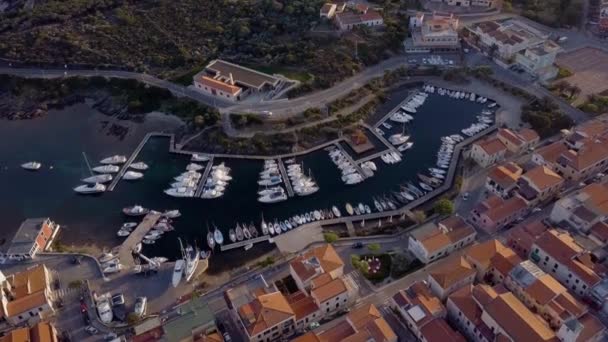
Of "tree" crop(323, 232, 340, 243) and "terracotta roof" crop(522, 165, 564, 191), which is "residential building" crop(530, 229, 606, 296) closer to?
"terracotta roof" crop(522, 165, 564, 191)

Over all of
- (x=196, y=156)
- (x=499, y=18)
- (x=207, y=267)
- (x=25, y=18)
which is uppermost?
(x=25, y=18)

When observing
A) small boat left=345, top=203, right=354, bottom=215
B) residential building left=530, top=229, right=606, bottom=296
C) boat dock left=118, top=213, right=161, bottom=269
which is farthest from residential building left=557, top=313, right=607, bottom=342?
boat dock left=118, top=213, right=161, bottom=269

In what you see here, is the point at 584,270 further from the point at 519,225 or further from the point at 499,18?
the point at 499,18

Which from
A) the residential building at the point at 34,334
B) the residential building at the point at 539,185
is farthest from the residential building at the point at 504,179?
the residential building at the point at 34,334

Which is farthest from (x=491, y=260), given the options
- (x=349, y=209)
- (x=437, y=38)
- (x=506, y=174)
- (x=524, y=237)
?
(x=437, y=38)

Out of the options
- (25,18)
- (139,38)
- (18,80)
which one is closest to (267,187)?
(139,38)

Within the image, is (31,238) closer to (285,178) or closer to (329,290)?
(285,178)

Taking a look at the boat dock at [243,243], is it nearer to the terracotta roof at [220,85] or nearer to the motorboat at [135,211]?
the motorboat at [135,211]
